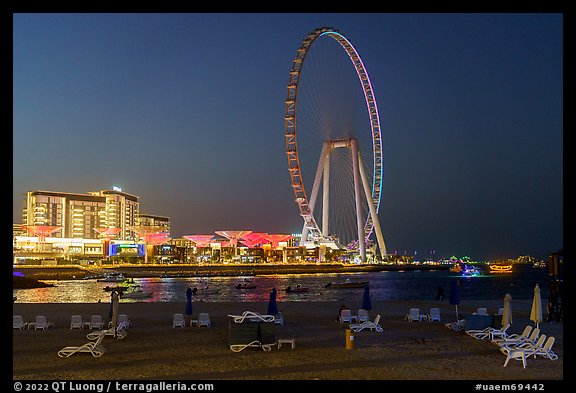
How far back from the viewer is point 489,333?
17906 millimetres

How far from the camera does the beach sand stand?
13.0 meters

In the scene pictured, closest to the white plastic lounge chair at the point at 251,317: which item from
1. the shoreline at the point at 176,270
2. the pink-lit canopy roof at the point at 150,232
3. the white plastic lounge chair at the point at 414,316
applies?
the white plastic lounge chair at the point at 414,316

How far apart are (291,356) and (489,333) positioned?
6.03 meters

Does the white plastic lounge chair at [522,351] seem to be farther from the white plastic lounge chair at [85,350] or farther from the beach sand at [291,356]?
the white plastic lounge chair at [85,350]

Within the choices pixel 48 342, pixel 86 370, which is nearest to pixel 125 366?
pixel 86 370

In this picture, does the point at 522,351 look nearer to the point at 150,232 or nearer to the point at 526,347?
the point at 526,347

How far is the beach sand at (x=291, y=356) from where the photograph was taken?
1304 cm

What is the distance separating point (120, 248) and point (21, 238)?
28.1m

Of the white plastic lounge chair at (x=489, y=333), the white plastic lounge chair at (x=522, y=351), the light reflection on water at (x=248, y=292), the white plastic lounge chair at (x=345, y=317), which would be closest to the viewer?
the white plastic lounge chair at (x=522, y=351)

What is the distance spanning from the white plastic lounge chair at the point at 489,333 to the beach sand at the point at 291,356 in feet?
0.67

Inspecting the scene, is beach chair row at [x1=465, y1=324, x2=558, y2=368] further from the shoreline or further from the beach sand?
the shoreline

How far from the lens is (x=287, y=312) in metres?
27.3

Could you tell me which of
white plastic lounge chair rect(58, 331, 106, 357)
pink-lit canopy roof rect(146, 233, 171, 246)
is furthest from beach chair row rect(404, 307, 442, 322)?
pink-lit canopy roof rect(146, 233, 171, 246)

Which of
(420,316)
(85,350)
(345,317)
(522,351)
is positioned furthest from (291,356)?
(420,316)
